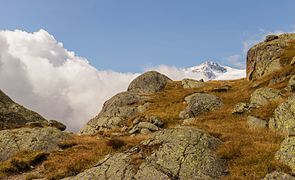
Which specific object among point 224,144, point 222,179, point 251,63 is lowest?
point 222,179

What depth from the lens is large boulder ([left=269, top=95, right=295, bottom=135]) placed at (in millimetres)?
27953

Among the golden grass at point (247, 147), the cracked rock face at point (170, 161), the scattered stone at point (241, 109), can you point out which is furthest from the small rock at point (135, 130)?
the cracked rock face at point (170, 161)

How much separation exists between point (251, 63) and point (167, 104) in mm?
24378

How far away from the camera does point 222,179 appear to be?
64.8 feet

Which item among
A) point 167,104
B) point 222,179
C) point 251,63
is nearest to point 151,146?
point 222,179

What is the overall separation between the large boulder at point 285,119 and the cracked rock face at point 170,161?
740 centimetres

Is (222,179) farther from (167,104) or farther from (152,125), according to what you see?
(167,104)

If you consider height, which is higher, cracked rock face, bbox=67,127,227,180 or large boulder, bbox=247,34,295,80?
large boulder, bbox=247,34,295,80

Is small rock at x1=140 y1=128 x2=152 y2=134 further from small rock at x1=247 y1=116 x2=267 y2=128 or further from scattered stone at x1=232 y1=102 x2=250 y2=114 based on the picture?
small rock at x1=247 y1=116 x2=267 y2=128

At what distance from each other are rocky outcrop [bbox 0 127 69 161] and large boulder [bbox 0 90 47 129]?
872 centimetres

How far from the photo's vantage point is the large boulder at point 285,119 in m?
28.0

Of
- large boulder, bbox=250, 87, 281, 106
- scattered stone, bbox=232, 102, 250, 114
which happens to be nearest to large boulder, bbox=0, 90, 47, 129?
scattered stone, bbox=232, 102, 250, 114

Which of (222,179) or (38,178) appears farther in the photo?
(38,178)

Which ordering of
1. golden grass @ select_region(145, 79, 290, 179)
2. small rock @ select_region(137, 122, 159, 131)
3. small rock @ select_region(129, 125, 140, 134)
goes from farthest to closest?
1. small rock @ select_region(129, 125, 140, 134)
2. small rock @ select_region(137, 122, 159, 131)
3. golden grass @ select_region(145, 79, 290, 179)
